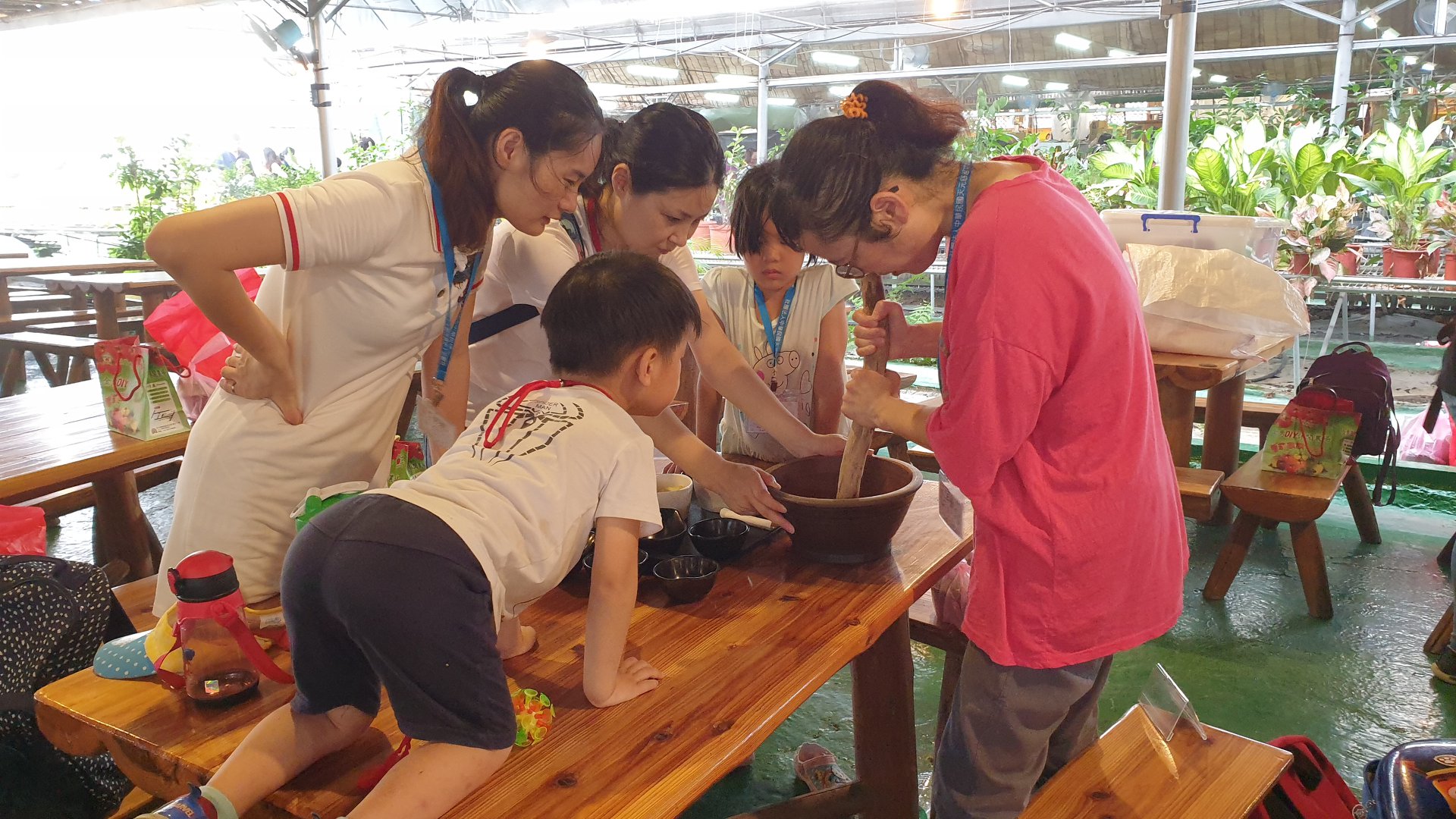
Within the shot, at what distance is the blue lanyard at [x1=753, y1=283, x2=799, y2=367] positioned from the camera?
2746mm

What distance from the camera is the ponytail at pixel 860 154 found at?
1321 millimetres

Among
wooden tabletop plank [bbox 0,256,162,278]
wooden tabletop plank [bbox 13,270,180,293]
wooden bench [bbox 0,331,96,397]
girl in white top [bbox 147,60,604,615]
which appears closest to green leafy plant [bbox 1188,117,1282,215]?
girl in white top [bbox 147,60,604,615]

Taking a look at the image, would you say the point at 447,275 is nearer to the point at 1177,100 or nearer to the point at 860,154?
the point at 860,154

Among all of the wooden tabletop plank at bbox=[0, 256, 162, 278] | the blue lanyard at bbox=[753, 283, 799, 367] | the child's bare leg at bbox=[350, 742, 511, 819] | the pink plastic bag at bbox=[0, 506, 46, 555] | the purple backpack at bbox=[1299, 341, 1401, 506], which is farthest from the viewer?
the wooden tabletop plank at bbox=[0, 256, 162, 278]

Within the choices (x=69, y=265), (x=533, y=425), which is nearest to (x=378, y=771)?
(x=533, y=425)

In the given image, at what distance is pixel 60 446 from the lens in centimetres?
263

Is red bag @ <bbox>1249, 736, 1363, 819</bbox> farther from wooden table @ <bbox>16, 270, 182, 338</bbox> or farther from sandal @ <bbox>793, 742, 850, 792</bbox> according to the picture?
wooden table @ <bbox>16, 270, 182, 338</bbox>

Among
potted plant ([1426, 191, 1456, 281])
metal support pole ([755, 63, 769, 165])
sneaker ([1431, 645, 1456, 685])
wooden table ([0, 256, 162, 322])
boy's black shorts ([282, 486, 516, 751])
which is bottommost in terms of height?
sneaker ([1431, 645, 1456, 685])

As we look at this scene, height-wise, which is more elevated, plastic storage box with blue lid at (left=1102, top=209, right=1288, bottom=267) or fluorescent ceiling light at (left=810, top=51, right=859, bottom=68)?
fluorescent ceiling light at (left=810, top=51, right=859, bottom=68)

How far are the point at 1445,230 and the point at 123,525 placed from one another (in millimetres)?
5739

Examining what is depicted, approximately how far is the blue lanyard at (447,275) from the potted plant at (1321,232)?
3942 mm

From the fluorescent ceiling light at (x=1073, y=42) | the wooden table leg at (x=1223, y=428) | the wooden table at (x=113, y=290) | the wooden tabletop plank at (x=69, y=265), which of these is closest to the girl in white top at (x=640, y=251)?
the wooden table leg at (x=1223, y=428)

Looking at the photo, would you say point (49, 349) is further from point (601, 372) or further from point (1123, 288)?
point (1123, 288)

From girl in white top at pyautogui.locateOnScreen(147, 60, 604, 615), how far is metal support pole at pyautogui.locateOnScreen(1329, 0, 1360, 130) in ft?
12.7
